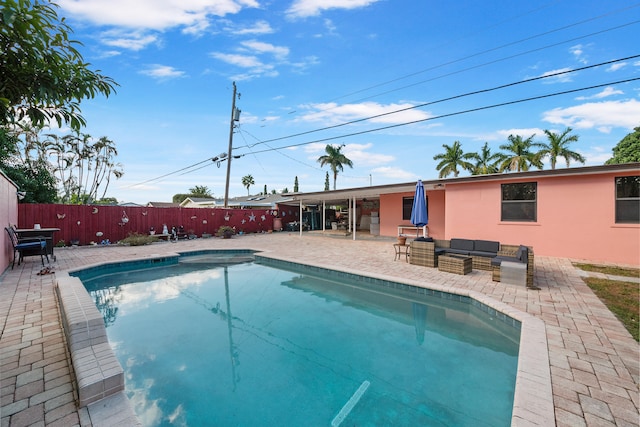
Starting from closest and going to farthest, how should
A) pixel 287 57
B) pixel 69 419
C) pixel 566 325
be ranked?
pixel 69 419, pixel 566 325, pixel 287 57

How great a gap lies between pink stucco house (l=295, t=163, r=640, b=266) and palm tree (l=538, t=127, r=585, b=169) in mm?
22179

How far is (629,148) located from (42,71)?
129 feet

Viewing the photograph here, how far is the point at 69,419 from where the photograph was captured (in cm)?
221

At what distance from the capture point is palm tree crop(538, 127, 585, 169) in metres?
24.8

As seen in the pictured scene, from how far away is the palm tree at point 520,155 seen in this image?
1032 inches

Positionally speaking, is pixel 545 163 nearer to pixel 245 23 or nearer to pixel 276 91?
pixel 276 91

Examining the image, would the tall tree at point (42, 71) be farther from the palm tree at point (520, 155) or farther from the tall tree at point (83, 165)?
the palm tree at point (520, 155)

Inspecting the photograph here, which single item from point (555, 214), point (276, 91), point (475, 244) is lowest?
point (475, 244)

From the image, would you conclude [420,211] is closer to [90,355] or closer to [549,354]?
[549,354]

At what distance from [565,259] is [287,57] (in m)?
13.1

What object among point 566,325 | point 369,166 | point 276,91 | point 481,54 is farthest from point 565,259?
point 369,166

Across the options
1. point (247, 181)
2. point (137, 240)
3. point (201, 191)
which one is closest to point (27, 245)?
point (137, 240)

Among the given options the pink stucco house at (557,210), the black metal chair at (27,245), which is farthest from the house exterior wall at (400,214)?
the black metal chair at (27,245)

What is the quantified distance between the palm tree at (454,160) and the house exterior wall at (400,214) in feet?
59.2
